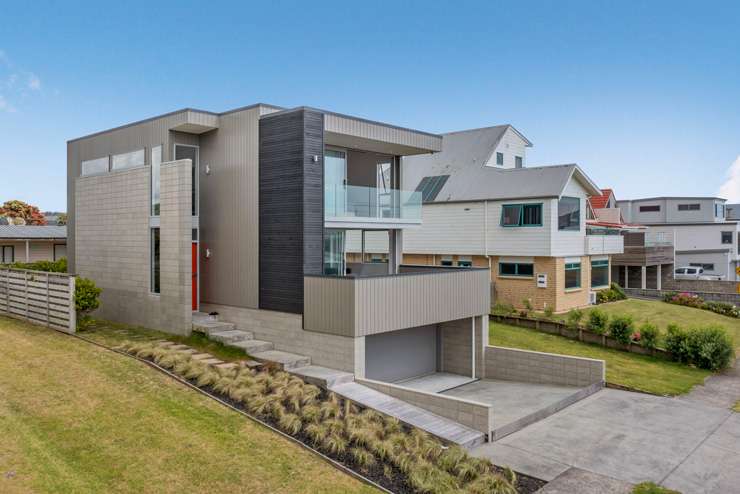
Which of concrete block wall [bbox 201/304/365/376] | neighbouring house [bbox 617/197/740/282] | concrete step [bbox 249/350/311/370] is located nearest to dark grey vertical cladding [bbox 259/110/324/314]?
concrete block wall [bbox 201/304/365/376]

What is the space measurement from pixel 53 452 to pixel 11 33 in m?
20.7

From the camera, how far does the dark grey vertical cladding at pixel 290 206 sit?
14.5 metres

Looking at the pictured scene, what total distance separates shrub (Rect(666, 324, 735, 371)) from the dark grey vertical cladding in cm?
1248

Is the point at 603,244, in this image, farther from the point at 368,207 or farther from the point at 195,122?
the point at 195,122

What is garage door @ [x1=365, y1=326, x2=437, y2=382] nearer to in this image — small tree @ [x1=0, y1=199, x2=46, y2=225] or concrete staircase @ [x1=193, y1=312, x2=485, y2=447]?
concrete staircase @ [x1=193, y1=312, x2=485, y2=447]

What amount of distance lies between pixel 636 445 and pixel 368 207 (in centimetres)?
965

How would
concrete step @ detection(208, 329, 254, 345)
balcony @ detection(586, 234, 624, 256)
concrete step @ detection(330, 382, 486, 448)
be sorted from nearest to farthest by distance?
1. concrete step @ detection(330, 382, 486, 448)
2. concrete step @ detection(208, 329, 254, 345)
3. balcony @ detection(586, 234, 624, 256)

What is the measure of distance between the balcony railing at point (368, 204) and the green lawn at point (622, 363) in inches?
214

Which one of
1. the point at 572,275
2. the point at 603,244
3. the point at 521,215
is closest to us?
the point at 521,215

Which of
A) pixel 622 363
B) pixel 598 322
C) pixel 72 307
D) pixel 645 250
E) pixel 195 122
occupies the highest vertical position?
pixel 195 122

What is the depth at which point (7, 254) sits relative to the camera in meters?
33.5

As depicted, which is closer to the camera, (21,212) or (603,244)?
(603,244)

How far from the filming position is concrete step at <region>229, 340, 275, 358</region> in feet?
47.4

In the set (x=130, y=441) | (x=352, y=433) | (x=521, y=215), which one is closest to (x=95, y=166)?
(x=130, y=441)
